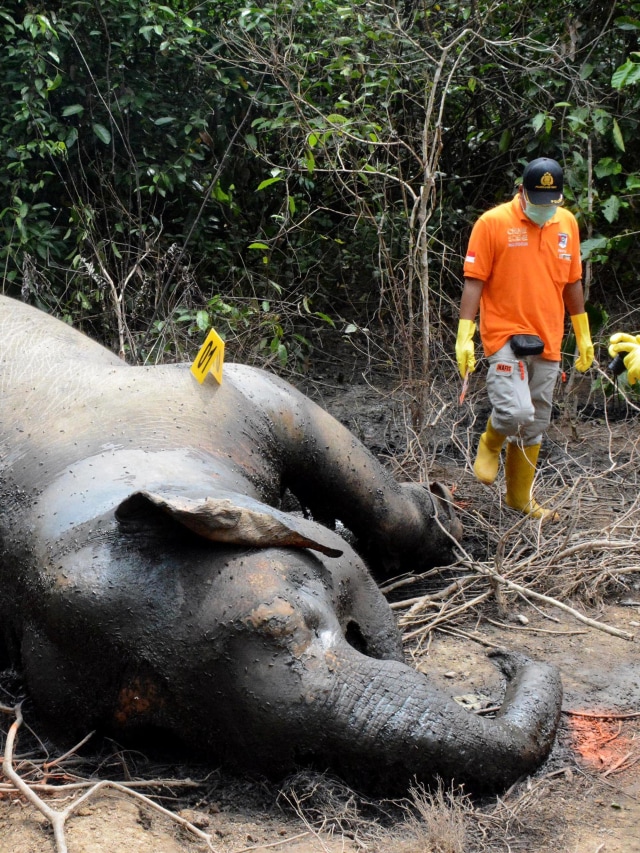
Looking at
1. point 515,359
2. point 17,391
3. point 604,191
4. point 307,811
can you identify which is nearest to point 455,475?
point 515,359

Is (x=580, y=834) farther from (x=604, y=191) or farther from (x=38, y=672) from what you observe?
(x=604, y=191)

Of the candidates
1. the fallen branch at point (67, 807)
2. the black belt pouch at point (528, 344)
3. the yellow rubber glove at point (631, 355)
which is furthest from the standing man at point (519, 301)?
the fallen branch at point (67, 807)

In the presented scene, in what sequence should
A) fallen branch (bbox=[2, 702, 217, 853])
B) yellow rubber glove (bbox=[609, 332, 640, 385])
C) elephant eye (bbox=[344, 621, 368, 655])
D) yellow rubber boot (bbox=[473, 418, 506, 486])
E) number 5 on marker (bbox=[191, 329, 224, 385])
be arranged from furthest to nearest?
yellow rubber boot (bbox=[473, 418, 506, 486]), yellow rubber glove (bbox=[609, 332, 640, 385]), number 5 on marker (bbox=[191, 329, 224, 385]), elephant eye (bbox=[344, 621, 368, 655]), fallen branch (bbox=[2, 702, 217, 853])

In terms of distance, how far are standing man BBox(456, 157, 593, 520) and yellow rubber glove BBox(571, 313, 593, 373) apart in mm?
198

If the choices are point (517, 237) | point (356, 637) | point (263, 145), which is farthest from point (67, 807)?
point (263, 145)

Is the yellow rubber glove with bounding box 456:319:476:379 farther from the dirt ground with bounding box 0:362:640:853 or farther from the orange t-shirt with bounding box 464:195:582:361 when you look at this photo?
the dirt ground with bounding box 0:362:640:853

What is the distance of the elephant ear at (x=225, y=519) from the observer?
96.2 inches

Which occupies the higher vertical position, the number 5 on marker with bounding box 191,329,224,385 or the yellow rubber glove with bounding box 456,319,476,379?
the number 5 on marker with bounding box 191,329,224,385

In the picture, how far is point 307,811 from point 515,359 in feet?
10.5

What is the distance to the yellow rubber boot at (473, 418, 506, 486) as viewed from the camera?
5.34 metres

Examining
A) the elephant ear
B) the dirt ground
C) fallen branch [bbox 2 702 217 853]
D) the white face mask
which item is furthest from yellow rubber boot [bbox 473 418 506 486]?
fallen branch [bbox 2 702 217 853]

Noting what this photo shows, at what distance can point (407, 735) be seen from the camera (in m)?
2.42

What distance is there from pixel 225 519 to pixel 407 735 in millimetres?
692

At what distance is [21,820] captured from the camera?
2457mm
